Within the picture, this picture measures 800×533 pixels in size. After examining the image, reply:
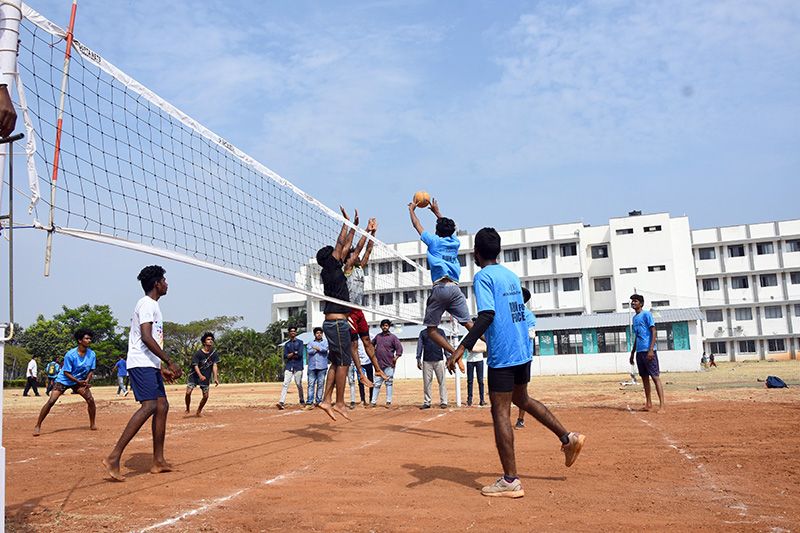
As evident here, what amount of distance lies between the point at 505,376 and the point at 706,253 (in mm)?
58734

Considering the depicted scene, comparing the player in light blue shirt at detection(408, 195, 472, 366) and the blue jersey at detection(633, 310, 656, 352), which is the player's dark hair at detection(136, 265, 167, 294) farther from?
the blue jersey at detection(633, 310, 656, 352)

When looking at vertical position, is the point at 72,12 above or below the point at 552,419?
above

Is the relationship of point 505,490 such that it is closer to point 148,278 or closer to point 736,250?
point 148,278

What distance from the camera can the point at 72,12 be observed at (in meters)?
4.96

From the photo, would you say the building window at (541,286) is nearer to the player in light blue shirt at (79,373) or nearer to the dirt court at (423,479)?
the dirt court at (423,479)

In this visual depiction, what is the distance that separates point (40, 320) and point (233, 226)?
59.1 m

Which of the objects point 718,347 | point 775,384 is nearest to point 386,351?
point 775,384

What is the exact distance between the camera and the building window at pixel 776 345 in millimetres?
53844

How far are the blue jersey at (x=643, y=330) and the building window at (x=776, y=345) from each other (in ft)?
169

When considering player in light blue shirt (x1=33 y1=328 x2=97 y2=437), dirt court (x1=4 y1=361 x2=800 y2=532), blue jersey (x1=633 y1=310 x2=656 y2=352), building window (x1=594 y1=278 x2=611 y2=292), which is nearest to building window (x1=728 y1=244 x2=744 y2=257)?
building window (x1=594 y1=278 x2=611 y2=292)

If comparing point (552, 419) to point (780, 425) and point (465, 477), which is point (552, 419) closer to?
point (465, 477)

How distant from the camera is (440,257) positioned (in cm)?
800

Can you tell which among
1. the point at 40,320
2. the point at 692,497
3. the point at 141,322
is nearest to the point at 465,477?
the point at 692,497

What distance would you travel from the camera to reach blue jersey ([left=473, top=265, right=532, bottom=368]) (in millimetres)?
4883
